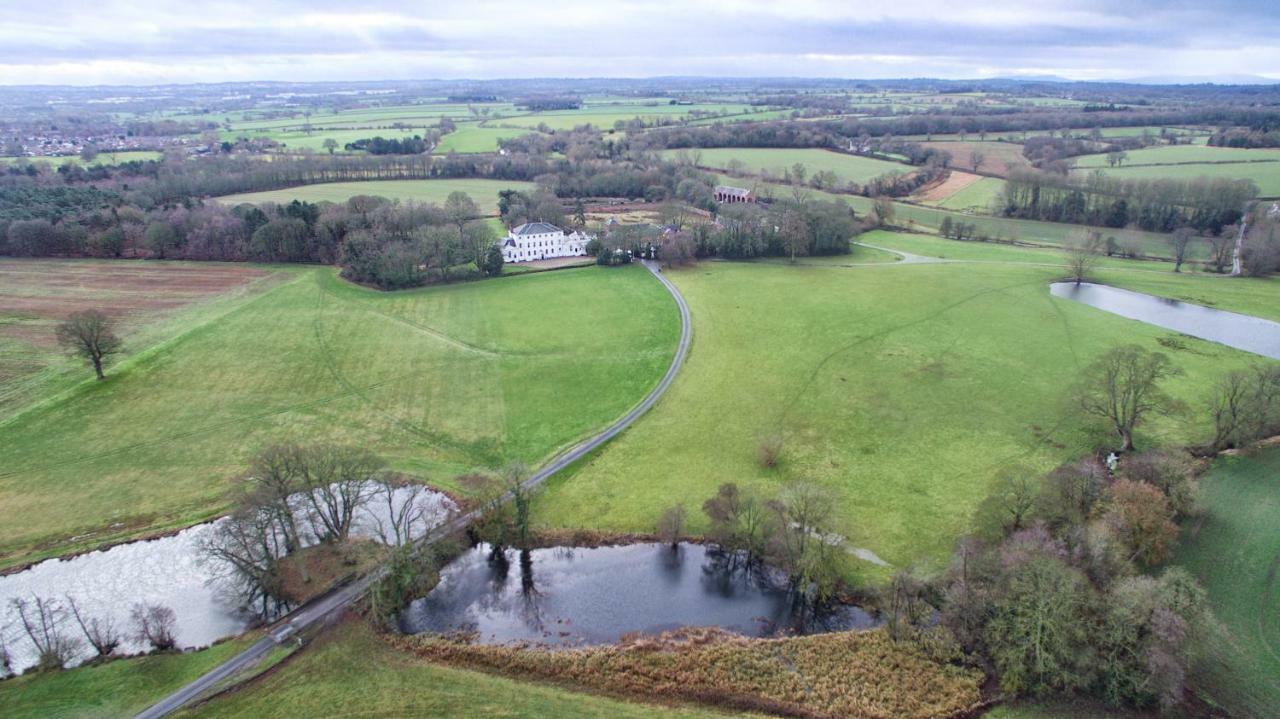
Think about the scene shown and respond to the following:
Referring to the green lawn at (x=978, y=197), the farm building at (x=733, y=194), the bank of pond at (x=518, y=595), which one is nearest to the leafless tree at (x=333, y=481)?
the bank of pond at (x=518, y=595)

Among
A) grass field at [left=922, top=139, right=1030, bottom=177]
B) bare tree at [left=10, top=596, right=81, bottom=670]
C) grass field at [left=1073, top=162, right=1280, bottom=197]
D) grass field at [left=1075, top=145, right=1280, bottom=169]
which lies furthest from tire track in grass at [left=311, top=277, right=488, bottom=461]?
Answer: grass field at [left=1075, top=145, right=1280, bottom=169]

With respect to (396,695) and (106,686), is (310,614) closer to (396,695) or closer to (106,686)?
(396,695)

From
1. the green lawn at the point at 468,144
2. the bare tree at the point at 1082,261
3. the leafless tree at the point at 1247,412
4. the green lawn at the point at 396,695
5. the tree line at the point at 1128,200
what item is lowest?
the green lawn at the point at 396,695

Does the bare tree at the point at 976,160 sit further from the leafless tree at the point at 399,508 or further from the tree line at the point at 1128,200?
the leafless tree at the point at 399,508

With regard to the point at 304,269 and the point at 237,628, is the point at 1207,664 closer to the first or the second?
the point at 237,628

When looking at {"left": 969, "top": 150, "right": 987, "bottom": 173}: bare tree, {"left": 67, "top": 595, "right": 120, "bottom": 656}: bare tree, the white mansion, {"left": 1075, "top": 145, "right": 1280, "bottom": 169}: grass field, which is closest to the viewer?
{"left": 67, "top": 595, "right": 120, "bottom": 656}: bare tree

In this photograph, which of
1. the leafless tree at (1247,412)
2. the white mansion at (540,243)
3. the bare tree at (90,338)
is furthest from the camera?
the white mansion at (540,243)

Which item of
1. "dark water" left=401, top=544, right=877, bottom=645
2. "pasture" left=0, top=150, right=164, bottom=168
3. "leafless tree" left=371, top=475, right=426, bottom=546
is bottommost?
"dark water" left=401, top=544, right=877, bottom=645

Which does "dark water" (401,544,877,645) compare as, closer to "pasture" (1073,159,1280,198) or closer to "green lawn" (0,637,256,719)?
"green lawn" (0,637,256,719)
